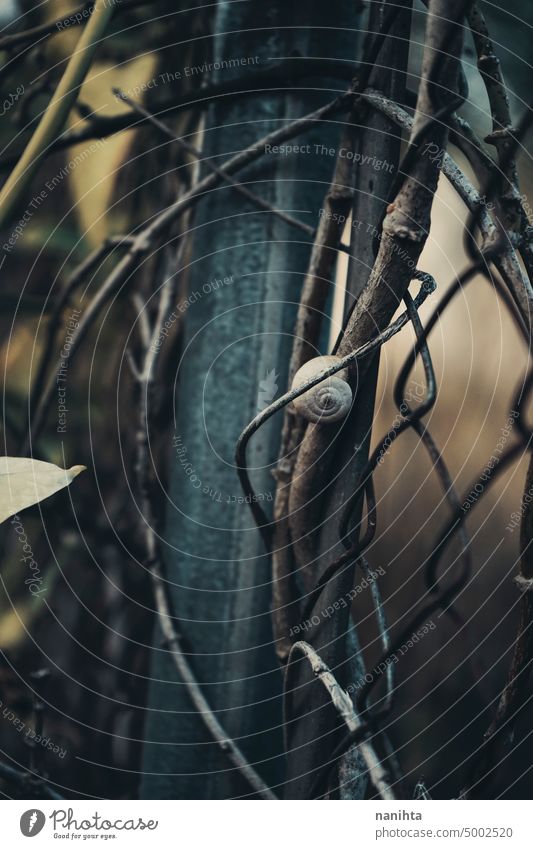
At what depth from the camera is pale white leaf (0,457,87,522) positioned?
378mm

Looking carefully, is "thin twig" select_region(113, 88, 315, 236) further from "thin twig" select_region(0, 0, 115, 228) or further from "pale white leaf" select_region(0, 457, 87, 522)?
"pale white leaf" select_region(0, 457, 87, 522)

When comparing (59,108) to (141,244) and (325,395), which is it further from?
(325,395)

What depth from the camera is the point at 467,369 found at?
1.29 ft

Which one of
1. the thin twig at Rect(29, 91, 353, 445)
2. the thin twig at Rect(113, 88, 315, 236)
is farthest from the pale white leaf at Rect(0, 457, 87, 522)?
the thin twig at Rect(113, 88, 315, 236)

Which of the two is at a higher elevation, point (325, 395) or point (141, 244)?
point (141, 244)

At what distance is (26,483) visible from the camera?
14.9 inches

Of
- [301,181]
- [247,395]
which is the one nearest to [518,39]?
[301,181]

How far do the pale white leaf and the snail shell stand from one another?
0.13m

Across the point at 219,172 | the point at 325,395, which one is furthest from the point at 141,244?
the point at 325,395

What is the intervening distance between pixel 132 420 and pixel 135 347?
0.05m

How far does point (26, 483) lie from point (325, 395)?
0.56 ft

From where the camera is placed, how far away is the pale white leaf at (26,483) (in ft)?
1.24
